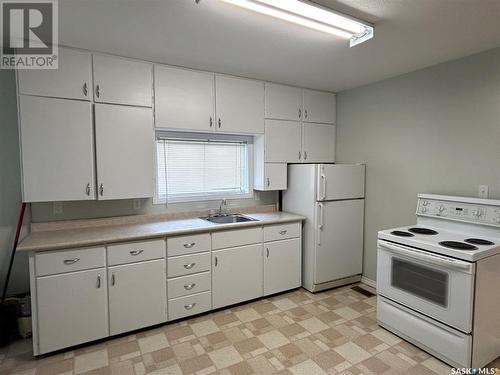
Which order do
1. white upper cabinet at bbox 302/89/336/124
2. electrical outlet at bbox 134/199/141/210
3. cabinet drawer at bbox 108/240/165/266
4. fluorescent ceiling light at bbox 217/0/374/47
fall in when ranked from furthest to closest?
white upper cabinet at bbox 302/89/336/124, electrical outlet at bbox 134/199/141/210, cabinet drawer at bbox 108/240/165/266, fluorescent ceiling light at bbox 217/0/374/47

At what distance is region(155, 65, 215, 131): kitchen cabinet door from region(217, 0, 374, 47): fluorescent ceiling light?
126 cm

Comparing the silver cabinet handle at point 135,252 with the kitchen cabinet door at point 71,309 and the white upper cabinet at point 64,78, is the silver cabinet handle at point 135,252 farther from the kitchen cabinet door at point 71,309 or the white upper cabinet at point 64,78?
the white upper cabinet at point 64,78

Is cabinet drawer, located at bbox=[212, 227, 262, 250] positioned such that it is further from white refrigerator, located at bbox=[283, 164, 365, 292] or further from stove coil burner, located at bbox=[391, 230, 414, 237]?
stove coil burner, located at bbox=[391, 230, 414, 237]

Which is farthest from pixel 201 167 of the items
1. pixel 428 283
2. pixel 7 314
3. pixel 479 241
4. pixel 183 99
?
pixel 479 241

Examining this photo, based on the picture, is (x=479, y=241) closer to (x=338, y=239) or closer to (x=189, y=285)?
(x=338, y=239)

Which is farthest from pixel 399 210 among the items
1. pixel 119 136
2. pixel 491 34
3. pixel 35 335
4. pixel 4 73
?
pixel 4 73

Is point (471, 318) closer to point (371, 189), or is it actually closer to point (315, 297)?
point (315, 297)

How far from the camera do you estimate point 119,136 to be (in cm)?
253

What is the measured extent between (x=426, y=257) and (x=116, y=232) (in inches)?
100.0

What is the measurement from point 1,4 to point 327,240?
11.1 feet

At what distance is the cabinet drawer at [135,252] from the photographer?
7.56ft

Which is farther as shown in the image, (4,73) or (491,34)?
(4,73)

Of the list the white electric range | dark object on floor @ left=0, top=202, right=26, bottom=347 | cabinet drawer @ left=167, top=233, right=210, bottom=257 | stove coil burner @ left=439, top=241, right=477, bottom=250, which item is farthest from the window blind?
stove coil burner @ left=439, top=241, right=477, bottom=250

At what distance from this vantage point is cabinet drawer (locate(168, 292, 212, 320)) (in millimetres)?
2570
